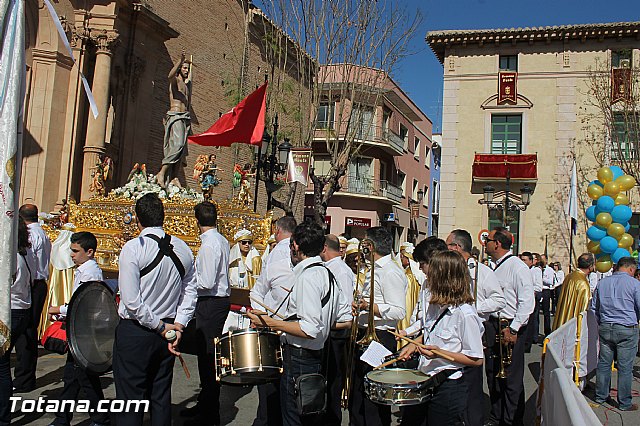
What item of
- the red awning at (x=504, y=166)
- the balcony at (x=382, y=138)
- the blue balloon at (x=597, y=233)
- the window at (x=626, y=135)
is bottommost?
the blue balloon at (x=597, y=233)

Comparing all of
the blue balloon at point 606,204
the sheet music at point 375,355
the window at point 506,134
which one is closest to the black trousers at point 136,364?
the sheet music at point 375,355

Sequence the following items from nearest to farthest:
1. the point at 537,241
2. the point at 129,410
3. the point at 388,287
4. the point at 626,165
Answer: the point at 129,410, the point at 388,287, the point at 626,165, the point at 537,241

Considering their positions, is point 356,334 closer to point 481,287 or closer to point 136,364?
point 481,287

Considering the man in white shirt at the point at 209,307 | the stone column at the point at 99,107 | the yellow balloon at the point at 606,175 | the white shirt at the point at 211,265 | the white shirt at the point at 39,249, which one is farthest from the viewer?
the yellow balloon at the point at 606,175

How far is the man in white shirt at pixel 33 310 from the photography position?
6418 mm

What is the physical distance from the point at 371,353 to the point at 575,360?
4.92m

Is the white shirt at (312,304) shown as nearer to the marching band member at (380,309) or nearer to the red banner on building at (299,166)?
the marching band member at (380,309)

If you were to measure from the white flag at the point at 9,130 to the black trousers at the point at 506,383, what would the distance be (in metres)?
4.73

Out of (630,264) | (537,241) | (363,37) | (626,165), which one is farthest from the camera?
(537,241)

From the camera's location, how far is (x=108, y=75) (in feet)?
54.7

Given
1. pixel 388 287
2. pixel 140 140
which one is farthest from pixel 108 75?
pixel 388 287

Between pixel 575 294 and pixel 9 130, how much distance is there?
8384mm

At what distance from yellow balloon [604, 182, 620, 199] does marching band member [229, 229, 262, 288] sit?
1149 cm

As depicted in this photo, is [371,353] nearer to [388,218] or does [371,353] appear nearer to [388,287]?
[388,287]
